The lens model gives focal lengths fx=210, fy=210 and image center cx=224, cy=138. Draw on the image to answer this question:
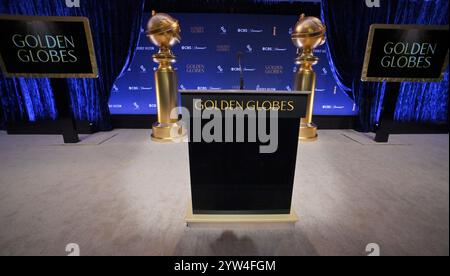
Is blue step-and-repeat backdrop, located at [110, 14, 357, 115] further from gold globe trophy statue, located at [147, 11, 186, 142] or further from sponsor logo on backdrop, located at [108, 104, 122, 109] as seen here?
gold globe trophy statue, located at [147, 11, 186, 142]

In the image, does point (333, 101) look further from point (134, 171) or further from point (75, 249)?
point (75, 249)

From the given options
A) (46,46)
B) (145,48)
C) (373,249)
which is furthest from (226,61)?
(373,249)

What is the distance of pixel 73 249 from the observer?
55.8 inches

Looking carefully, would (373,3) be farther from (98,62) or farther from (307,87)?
(98,62)

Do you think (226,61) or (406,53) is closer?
(406,53)

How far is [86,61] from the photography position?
3.09 m

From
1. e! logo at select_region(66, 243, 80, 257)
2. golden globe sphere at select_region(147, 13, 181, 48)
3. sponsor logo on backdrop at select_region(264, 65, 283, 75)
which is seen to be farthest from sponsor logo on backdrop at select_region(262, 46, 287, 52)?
e! logo at select_region(66, 243, 80, 257)

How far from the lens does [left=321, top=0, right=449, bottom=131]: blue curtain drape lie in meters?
3.61

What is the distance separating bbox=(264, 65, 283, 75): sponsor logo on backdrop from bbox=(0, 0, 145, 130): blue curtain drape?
2.40 meters

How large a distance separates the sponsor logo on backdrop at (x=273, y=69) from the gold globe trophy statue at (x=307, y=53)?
17.6 inches

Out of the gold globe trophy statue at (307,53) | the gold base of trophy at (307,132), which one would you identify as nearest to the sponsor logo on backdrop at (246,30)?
the gold globe trophy statue at (307,53)

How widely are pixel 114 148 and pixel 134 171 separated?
38.1 inches

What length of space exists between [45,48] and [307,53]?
3.88 m
